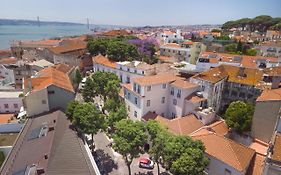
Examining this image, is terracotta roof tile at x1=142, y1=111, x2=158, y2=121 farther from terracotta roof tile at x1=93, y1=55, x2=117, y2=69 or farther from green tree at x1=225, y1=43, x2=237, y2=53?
green tree at x1=225, y1=43, x2=237, y2=53

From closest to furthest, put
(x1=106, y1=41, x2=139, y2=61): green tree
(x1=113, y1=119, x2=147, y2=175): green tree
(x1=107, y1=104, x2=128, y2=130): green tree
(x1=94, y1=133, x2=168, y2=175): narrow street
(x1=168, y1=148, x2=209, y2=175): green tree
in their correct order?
(x1=168, y1=148, x2=209, y2=175): green tree
(x1=113, y1=119, x2=147, y2=175): green tree
(x1=94, y1=133, x2=168, y2=175): narrow street
(x1=107, y1=104, x2=128, y2=130): green tree
(x1=106, y1=41, x2=139, y2=61): green tree

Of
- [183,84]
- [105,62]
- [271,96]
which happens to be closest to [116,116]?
[183,84]

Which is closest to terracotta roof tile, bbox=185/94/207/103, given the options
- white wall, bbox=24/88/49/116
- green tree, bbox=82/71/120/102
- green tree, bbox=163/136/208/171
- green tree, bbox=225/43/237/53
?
green tree, bbox=82/71/120/102

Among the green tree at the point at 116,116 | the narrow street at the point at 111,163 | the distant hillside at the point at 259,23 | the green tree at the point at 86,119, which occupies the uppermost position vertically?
the distant hillside at the point at 259,23

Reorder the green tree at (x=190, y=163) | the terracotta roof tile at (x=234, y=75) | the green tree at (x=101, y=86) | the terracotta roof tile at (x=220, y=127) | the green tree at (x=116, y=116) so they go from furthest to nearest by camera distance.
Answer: the green tree at (x=101, y=86), the terracotta roof tile at (x=234, y=75), the green tree at (x=116, y=116), the terracotta roof tile at (x=220, y=127), the green tree at (x=190, y=163)

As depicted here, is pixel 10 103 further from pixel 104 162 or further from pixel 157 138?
pixel 157 138

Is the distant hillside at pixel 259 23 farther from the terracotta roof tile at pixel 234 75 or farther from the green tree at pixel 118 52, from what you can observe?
the green tree at pixel 118 52

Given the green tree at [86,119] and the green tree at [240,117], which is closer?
the green tree at [86,119]

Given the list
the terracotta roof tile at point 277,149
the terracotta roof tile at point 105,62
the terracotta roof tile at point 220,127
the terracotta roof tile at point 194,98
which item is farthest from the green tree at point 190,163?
the terracotta roof tile at point 105,62
